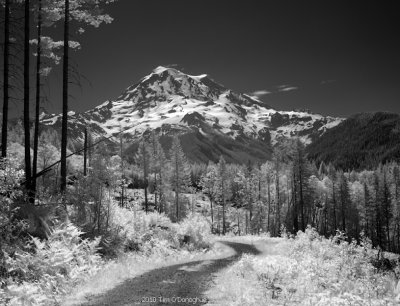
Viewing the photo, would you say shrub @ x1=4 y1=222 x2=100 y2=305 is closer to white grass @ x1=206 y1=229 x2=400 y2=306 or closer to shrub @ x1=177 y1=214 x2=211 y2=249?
white grass @ x1=206 y1=229 x2=400 y2=306

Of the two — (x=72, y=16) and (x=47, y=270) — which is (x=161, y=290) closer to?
A: (x=47, y=270)

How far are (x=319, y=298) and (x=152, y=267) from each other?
904cm

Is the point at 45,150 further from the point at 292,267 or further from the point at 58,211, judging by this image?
the point at 292,267

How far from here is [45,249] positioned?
1148 cm

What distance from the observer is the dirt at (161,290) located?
9148 millimetres

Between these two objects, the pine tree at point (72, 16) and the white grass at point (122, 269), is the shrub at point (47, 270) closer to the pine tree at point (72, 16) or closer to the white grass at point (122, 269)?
the white grass at point (122, 269)

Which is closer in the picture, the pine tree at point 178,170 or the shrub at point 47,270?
the shrub at point 47,270

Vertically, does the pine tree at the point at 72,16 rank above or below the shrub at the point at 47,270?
above

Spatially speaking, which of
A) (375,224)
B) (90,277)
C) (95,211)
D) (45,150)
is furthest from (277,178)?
(90,277)

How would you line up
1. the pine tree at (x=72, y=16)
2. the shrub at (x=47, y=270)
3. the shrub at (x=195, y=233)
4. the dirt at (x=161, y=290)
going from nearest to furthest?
the shrub at (x=47, y=270), the dirt at (x=161, y=290), the pine tree at (x=72, y=16), the shrub at (x=195, y=233)

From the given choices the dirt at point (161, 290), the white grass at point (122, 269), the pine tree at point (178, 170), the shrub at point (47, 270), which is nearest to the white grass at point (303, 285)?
the dirt at point (161, 290)

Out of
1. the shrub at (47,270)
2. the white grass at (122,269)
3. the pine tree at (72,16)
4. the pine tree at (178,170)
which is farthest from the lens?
the pine tree at (178,170)

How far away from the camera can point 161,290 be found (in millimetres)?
10586

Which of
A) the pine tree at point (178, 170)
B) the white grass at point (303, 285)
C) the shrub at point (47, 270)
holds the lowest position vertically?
the white grass at point (303, 285)
